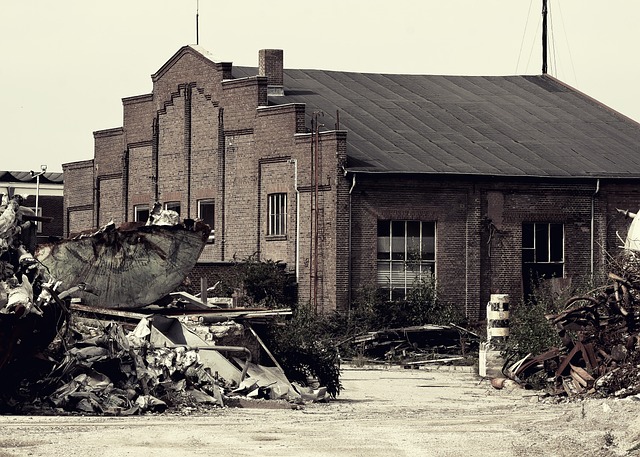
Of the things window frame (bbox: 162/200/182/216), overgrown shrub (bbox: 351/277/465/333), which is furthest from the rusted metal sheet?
window frame (bbox: 162/200/182/216)

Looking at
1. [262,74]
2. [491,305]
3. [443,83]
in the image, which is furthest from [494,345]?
[443,83]

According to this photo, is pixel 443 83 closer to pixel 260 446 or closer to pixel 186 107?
pixel 186 107

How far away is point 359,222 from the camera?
4056 centimetres

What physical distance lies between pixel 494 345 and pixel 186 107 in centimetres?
1865

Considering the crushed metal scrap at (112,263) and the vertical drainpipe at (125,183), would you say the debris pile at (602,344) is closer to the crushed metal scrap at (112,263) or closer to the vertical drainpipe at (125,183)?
the crushed metal scrap at (112,263)

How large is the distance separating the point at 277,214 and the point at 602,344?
19821 millimetres

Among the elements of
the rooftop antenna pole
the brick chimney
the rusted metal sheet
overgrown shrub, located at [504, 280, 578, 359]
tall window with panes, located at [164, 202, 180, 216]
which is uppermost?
the rooftop antenna pole

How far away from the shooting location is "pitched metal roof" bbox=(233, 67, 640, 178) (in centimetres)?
4244

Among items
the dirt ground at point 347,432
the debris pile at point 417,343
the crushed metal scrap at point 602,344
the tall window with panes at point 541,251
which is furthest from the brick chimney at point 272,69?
the dirt ground at point 347,432

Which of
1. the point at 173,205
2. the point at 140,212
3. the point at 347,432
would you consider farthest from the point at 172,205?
the point at 347,432

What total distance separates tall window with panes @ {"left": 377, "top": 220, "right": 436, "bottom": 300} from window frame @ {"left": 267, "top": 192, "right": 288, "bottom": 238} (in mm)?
3088

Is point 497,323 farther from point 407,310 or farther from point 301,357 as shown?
point 407,310

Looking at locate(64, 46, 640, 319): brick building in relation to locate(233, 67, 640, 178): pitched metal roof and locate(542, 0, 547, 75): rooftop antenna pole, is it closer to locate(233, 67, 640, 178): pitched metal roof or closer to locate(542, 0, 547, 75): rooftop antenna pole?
locate(233, 67, 640, 178): pitched metal roof

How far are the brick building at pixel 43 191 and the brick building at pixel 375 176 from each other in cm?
1276
